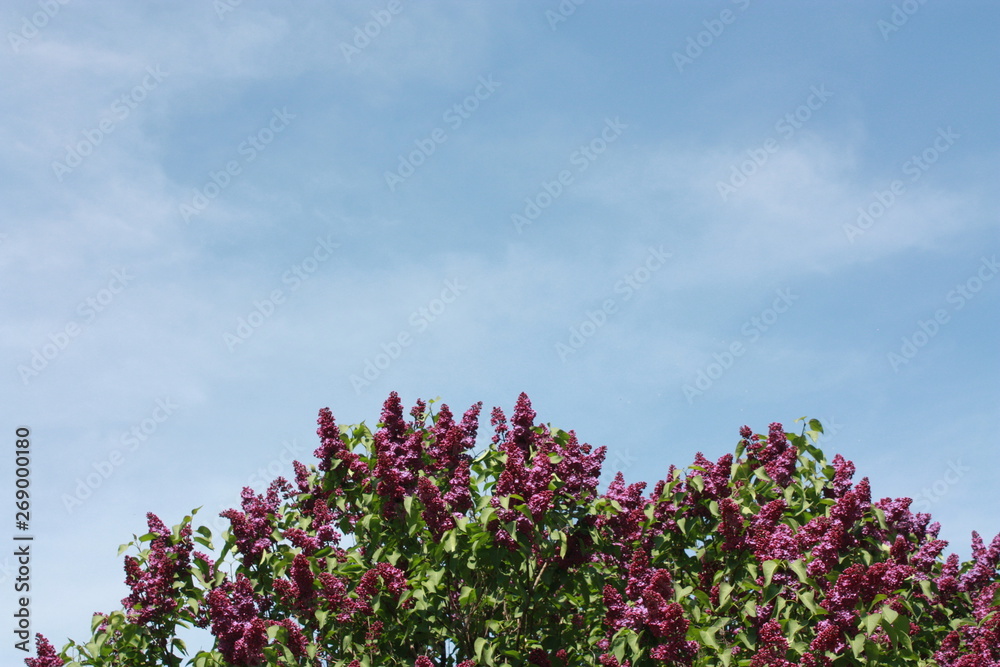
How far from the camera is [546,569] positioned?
8578 mm

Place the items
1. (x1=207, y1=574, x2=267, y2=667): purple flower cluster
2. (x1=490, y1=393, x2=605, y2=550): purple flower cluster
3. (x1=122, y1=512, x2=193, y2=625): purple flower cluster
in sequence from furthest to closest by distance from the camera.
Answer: (x1=122, y1=512, x2=193, y2=625): purple flower cluster < (x1=207, y1=574, x2=267, y2=667): purple flower cluster < (x1=490, y1=393, x2=605, y2=550): purple flower cluster

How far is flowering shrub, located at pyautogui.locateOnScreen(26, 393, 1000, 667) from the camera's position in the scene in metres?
Result: 7.69

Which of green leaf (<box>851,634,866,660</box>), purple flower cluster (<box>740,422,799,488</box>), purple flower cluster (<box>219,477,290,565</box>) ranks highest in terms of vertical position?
purple flower cluster (<box>740,422,799,488</box>)

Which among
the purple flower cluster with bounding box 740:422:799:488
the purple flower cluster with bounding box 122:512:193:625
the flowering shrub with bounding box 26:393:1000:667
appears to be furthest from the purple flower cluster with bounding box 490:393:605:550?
the purple flower cluster with bounding box 122:512:193:625

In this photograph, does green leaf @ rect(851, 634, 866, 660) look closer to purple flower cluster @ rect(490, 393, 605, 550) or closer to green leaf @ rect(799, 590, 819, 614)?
green leaf @ rect(799, 590, 819, 614)

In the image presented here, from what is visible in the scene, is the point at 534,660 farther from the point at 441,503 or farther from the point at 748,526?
the point at 748,526

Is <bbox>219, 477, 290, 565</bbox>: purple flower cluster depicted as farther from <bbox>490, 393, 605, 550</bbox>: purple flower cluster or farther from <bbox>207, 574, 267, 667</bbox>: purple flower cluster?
<bbox>490, 393, 605, 550</bbox>: purple flower cluster

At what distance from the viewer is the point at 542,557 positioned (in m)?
8.42

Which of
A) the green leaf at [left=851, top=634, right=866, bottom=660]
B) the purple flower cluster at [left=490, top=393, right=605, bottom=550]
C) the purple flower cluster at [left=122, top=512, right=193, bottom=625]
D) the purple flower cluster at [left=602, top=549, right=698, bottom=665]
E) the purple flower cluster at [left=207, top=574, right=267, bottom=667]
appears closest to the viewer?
the green leaf at [left=851, top=634, right=866, bottom=660]

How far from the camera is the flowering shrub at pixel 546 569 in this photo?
769 centimetres

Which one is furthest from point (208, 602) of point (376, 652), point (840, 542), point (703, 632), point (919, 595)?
point (919, 595)

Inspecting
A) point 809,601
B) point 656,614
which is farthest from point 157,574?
point 809,601

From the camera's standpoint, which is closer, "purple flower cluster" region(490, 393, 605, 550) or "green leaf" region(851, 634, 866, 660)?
"green leaf" region(851, 634, 866, 660)

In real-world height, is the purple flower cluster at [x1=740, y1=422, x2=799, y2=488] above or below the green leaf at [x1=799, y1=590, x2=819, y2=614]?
above
